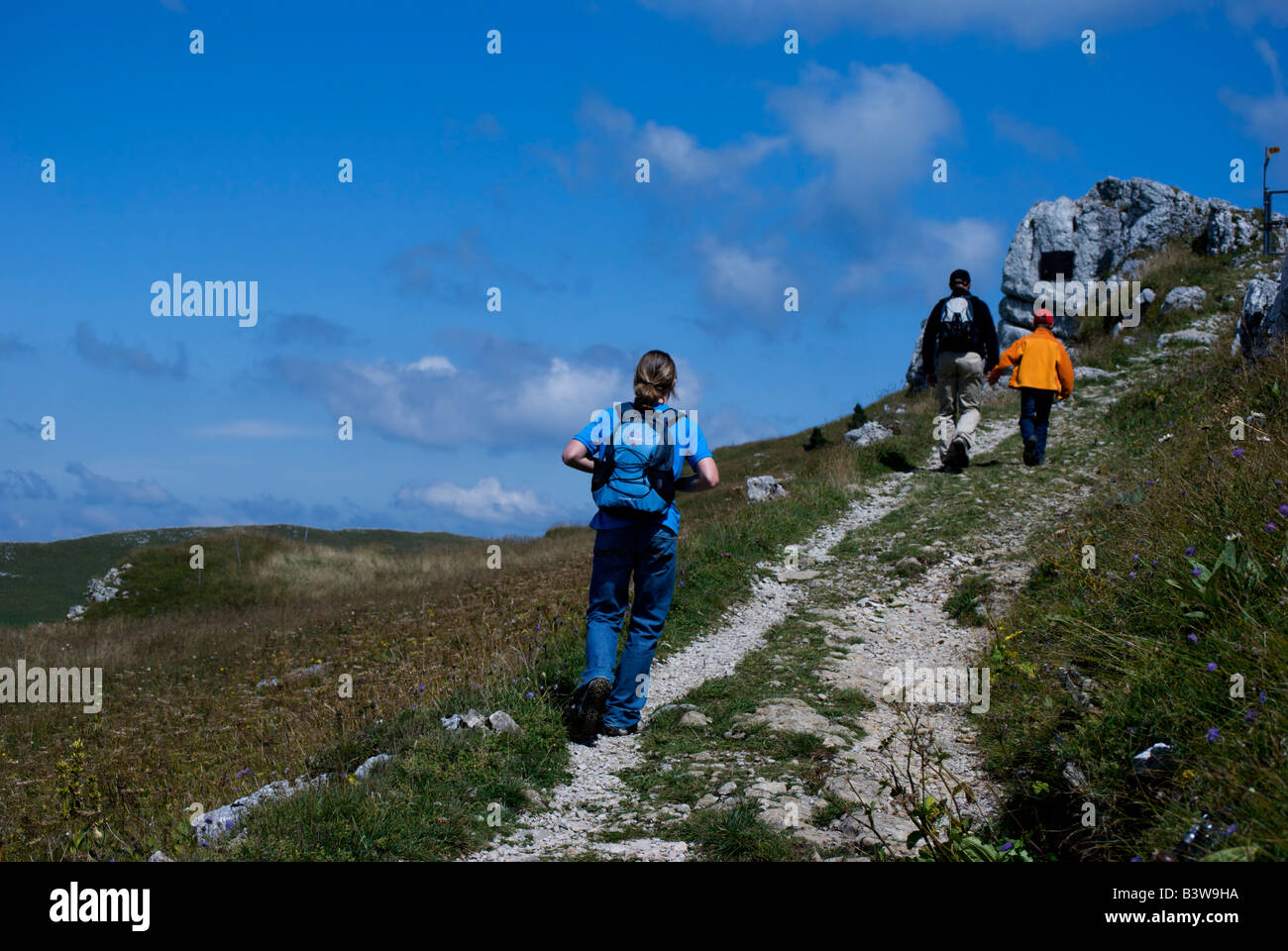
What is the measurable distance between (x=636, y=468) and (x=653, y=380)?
69 centimetres

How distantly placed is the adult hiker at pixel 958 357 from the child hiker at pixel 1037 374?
0.45 meters

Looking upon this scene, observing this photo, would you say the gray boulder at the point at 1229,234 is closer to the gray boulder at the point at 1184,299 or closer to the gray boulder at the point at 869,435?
the gray boulder at the point at 1184,299

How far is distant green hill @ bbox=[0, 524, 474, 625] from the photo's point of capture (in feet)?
114

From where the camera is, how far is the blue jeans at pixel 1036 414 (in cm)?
1542

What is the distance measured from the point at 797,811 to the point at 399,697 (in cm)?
492

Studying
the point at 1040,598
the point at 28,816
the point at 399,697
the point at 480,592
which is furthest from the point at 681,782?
the point at 480,592

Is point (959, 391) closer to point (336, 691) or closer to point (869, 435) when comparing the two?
point (869, 435)

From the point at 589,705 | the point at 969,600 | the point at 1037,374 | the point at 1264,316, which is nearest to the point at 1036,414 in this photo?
the point at 1037,374

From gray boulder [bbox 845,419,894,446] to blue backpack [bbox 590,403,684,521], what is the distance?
14.4 metres

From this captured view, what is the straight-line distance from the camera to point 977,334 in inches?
618

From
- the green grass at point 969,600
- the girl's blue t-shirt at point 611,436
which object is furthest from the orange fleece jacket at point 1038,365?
the girl's blue t-shirt at point 611,436
